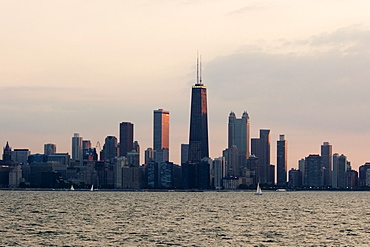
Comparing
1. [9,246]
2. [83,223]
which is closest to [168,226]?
[83,223]

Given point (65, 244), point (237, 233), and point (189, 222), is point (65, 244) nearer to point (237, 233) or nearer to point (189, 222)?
point (237, 233)

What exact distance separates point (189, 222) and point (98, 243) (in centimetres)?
4260

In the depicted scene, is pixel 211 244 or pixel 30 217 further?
pixel 30 217

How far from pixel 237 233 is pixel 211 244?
1716 centimetres

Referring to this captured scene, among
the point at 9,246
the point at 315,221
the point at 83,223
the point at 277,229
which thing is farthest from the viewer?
the point at 315,221

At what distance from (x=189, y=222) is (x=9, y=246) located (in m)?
50.2

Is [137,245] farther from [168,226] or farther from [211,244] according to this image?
[168,226]

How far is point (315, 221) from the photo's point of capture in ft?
472

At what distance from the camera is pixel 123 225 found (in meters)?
127

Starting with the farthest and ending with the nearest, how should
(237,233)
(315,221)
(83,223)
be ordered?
1. (315,221)
2. (83,223)
3. (237,233)

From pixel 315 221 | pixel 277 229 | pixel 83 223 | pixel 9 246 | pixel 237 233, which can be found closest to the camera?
pixel 9 246

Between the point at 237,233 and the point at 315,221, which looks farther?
the point at 315,221

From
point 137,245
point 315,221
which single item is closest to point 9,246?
point 137,245

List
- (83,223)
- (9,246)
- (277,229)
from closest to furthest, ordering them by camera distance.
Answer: (9,246)
(277,229)
(83,223)
